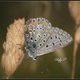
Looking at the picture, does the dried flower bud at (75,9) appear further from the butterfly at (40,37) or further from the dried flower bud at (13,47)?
the dried flower bud at (13,47)

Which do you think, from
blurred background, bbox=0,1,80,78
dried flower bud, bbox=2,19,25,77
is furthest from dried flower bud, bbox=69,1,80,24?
dried flower bud, bbox=2,19,25,77

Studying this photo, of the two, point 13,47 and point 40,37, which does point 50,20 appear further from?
point 13,47

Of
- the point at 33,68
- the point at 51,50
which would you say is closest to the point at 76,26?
the point at 51,50

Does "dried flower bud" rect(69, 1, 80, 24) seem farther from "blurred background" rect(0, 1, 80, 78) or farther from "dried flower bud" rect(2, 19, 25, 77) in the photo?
"dried flower bud" rect(2, 19, 25, 77)

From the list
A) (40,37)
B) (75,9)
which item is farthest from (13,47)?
(75,9)

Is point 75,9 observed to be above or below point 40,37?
above
